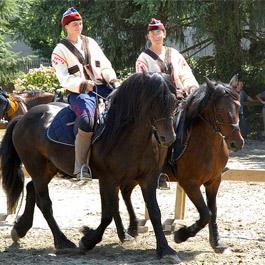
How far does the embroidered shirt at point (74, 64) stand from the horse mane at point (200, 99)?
32.4 inches

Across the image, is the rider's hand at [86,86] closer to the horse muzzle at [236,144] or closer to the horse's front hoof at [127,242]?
the horse muzzle at [236,144]

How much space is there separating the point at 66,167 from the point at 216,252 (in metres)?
1.68

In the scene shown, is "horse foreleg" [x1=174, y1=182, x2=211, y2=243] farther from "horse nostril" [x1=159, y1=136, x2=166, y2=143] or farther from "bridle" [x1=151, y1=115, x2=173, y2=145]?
"horse nostril" [x1=159, y1=136, x2=166, y2=143]

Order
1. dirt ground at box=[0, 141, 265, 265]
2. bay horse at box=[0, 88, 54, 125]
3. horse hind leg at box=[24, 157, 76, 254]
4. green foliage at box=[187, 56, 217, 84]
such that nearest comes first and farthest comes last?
dirt ground at box=[0, 141, 265, 265], horse hind leg at box=[24, 157, 76, 254], bay horse at box=[0, 88, 54, 125], green foliage at box=[187, 56, 217, 84]

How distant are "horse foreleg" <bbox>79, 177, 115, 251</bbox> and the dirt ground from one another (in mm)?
130

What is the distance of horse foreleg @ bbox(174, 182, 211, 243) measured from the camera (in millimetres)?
6695

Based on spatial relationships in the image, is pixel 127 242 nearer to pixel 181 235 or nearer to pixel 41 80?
pixel 181 235

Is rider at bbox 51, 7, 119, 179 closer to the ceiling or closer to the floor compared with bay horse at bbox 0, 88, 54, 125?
closer to the ceiling

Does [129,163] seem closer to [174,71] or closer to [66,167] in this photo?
[66,167]

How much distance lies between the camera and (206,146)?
22.4 feet

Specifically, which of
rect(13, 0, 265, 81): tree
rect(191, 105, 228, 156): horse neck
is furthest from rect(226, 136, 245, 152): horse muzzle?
rect(13, 0, 265, 81): tree

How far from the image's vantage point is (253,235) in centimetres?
766

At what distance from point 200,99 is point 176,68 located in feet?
2.31

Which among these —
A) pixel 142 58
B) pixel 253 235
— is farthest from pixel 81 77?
pixel 253 235
